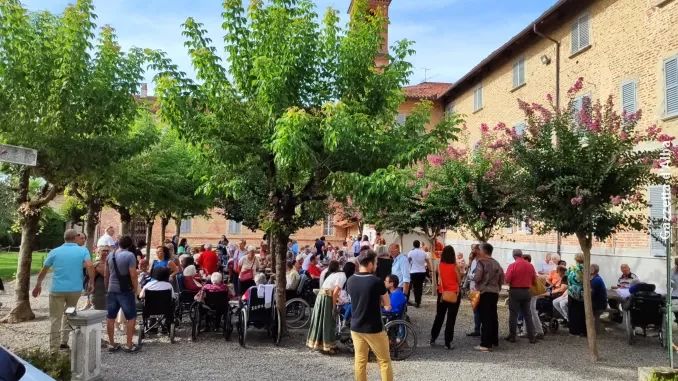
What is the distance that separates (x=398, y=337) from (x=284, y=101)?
13.8 ft

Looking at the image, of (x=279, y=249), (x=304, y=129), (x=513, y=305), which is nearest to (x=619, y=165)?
(x=513, y=305)

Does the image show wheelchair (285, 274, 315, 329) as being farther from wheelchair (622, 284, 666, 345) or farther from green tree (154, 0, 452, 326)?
wheelchair (622, 284, 666, 345)

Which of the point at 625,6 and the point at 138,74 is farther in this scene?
the point at 625,6

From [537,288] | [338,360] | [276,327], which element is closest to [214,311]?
[276,327]

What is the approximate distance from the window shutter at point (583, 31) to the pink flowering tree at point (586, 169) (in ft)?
37.1

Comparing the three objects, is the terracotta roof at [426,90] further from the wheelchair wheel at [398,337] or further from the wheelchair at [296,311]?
the wheelchair wheel at [398,337]

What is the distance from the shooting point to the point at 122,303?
8.75m

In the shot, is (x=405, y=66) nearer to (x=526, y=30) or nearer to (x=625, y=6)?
(x=625, y=6)

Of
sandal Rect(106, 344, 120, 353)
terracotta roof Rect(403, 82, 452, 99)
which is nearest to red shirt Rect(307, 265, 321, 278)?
sandal Rect(106, 344, 120, 353)

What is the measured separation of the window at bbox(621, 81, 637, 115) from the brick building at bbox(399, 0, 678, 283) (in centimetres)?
3

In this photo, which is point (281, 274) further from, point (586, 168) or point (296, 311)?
point (586, 168)

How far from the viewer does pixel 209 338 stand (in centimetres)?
1011

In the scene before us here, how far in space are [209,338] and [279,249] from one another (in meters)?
→ 1.99

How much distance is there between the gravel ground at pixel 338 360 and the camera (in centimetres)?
795
